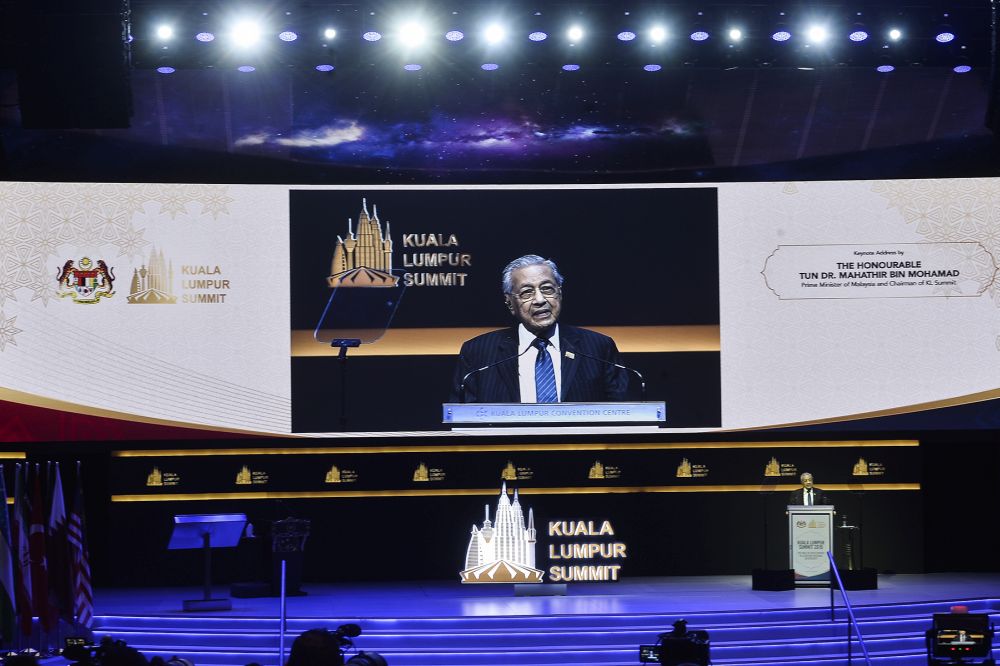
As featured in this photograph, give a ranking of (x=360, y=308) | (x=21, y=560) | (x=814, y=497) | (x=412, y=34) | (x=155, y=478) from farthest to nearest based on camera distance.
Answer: (x=155, y=478)
(x=360, y=308)
(x=814, y=497)
(x=412, y=34)
(x=21, y=560)

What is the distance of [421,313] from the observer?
1545 centimetres

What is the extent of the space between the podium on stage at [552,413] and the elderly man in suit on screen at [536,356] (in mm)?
217

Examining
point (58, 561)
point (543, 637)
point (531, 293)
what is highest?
point (531, 293)

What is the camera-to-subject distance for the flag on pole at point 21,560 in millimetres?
11531

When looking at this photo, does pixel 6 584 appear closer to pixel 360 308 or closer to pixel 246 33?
pixel 246 33

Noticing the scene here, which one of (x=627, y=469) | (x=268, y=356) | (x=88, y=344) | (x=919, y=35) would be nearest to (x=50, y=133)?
(x=88, y=344)

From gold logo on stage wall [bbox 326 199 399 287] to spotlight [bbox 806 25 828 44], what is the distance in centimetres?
514

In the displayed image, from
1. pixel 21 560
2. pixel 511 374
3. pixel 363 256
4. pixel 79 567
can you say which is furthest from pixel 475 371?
pixel 21 560

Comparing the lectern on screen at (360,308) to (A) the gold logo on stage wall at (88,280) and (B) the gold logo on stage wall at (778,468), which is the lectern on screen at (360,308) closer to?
(A) the gold logo on stage wall at (88,280)

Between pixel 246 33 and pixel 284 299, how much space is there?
3.75 m

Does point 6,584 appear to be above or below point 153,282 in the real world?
below

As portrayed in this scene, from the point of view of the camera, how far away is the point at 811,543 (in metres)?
15.0

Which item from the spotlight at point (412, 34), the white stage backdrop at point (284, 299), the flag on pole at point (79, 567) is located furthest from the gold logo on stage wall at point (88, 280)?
the spotlight at point (412, 34)

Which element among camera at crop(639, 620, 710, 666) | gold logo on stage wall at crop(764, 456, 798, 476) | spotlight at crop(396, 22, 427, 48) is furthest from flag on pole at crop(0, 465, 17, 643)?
gold logo on stage wall at crop(764, 456, 798, 476)
